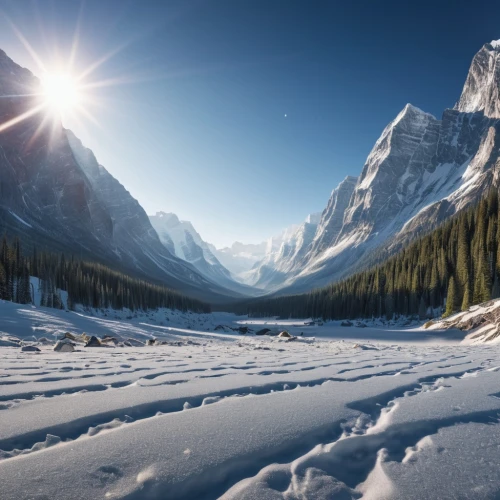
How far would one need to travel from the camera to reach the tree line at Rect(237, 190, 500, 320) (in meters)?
48.0

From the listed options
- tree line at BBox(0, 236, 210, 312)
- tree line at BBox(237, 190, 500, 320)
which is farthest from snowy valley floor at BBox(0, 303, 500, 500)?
tree line at BBox(0, 236, 210, 312)

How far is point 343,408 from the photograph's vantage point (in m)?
3.97

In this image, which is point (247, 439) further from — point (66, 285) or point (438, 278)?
point (66, 285)

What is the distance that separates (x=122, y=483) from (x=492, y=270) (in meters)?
61.0

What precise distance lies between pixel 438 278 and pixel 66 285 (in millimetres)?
82496

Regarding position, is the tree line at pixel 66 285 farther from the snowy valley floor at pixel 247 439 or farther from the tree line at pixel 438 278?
the snowy valley floor at pixel 247 439

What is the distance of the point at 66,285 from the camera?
7419 centimetres

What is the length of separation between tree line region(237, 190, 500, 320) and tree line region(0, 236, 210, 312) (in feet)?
194

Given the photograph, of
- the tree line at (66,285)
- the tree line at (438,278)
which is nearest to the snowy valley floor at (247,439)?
the tree line at (438,278)

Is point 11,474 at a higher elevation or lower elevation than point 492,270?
lower


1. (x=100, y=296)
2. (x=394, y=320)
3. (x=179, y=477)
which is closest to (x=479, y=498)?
(x=179, y=477)

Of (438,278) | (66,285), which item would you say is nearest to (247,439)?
(438,278)

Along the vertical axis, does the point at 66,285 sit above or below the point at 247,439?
above

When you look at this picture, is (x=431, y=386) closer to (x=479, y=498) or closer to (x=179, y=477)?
(x=479, y=498)
